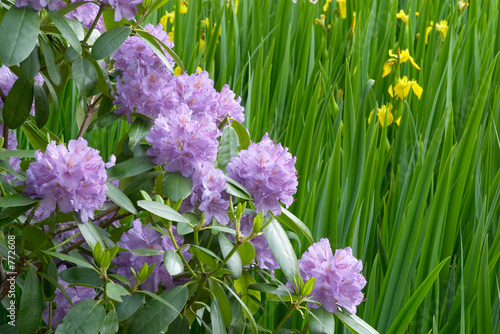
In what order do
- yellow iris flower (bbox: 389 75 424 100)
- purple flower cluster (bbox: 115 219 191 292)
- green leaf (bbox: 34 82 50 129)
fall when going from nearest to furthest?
purple flower cluster (bbox: 115 219 191 292), green leaf (bbox: 34 82 50 129), yellow iris flower (bbox: 389 75 424 100)

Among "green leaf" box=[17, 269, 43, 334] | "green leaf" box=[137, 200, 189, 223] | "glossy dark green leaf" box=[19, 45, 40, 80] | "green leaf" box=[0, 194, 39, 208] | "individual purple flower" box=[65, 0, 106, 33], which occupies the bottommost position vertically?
"green leaf" box=[17, 269, 43, 334]

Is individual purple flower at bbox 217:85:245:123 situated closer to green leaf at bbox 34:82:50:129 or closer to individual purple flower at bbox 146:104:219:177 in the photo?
individual purple flower at bbox 146:104:219:177

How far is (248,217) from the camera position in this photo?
691 mm

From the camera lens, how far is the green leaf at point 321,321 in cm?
65

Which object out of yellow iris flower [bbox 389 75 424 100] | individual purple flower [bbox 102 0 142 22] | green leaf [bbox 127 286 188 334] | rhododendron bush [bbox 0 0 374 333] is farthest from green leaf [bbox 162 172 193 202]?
yellow iris flower [bbox 389 75 424 100]

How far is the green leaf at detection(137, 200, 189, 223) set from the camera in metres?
0.56

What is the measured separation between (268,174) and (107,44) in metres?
0.25

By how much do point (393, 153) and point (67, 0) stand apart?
89 centimetres

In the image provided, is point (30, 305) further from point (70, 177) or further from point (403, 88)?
point (403, 88)

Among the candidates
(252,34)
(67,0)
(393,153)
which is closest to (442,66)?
(393,153)

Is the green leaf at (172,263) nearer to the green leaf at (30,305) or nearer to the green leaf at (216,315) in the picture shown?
the green leaf at (216,315)

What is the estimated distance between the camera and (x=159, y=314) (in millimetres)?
606

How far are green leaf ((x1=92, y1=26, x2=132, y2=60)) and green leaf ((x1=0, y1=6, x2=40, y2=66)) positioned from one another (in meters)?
0.07

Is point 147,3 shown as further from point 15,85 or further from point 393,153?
point 393,153
